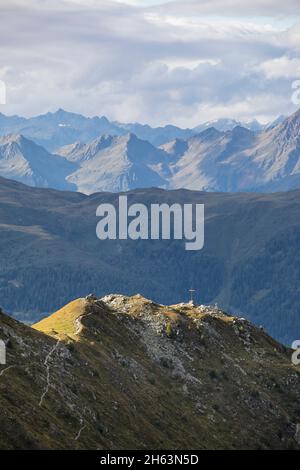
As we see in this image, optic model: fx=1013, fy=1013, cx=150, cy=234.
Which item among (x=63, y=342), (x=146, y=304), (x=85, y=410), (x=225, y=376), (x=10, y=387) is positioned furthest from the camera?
(x=146, y=304)

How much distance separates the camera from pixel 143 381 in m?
138

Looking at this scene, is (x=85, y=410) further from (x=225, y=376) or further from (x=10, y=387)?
(x=225, y=376)

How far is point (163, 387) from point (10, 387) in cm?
3704

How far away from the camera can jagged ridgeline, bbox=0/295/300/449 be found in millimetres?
110562

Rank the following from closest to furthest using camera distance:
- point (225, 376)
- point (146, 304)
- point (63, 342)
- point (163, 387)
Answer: point (63, 342)
point (163, 387)
point (225, 376)
point (146, 304)

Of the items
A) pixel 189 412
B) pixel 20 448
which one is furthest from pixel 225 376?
pixel 20 448

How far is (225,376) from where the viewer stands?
149500 mm

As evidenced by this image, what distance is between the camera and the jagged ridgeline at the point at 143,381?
111 metres
